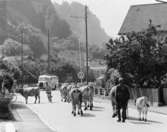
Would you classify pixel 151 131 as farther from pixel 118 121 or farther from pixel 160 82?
pixel 160 82

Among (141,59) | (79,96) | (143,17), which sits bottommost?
(79,96)

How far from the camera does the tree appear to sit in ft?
123

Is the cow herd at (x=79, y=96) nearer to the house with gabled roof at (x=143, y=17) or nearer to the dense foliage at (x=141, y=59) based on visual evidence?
the dense foliage at (x=141, y=59)

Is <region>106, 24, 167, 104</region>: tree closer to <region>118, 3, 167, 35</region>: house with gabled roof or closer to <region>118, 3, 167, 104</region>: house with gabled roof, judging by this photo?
<region>118, 3, 167, 104</region>: house with gabled roof

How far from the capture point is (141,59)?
123 ft

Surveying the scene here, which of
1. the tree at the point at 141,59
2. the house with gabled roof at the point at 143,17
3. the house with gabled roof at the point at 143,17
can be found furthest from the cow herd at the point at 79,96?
the house with gabled roof at the point at 143,17

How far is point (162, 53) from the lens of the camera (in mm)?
37656

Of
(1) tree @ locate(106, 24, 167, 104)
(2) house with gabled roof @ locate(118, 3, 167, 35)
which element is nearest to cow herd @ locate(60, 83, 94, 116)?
(1) tree @ locate(106, 24, 167, 104)

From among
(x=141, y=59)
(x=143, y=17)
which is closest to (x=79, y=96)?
(x=141, y=59)

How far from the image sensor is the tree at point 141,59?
37406mm

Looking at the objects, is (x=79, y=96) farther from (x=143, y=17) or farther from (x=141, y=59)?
(x=143, y=17)

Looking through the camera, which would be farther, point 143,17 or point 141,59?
point 143,17

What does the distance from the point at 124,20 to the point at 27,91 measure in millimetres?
38399

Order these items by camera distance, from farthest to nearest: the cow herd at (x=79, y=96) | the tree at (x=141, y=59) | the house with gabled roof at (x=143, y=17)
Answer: the house with gabled roof at (x=143, y=17), the tree at (x=141, y=59), the cow herd at (x=79, y=96)
